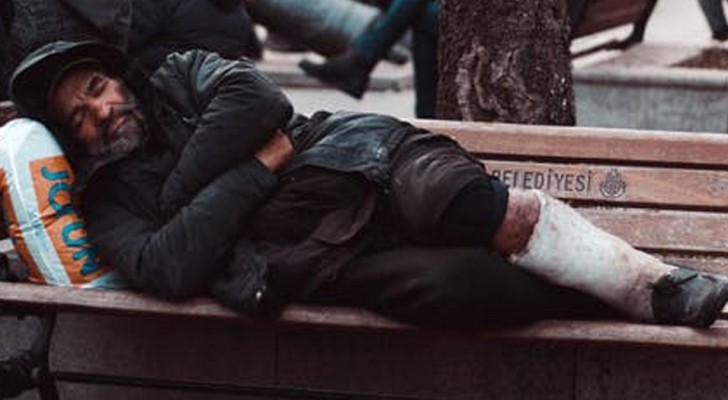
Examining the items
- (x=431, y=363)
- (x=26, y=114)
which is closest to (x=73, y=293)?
(x=26, y=114)

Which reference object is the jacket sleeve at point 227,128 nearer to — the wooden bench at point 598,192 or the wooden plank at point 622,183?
the wooden bench at point 598,192

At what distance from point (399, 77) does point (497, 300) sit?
7.73 metres

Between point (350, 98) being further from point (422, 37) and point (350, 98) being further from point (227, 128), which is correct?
point (227, 128)

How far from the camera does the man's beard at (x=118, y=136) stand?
4.75m

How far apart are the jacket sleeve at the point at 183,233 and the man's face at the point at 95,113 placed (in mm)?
128

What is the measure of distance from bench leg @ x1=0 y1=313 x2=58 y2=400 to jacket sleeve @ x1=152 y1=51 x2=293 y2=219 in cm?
49

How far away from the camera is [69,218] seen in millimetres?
4766

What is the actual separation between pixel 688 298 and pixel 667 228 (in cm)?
89

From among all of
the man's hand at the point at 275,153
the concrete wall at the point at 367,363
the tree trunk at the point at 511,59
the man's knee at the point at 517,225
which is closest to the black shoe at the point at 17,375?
the concrete wall at the point at 367,363

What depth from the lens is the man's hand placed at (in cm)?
470

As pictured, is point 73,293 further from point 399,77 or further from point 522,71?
point 399,77

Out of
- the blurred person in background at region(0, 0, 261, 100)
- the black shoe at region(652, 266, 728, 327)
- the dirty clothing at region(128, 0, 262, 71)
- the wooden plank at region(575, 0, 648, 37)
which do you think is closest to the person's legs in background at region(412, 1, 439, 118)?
the wooden plank at region(575, 0, 648, 37)

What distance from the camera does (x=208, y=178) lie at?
183 inches

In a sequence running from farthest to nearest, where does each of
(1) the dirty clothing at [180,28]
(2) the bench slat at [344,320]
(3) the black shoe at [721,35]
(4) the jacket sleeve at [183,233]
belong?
(3) the black shoe at [721,35], (1) the dirty clothing at [180,28], (4) the jacket sleeve at [183,233], (2) the bench slat at [344,320]
